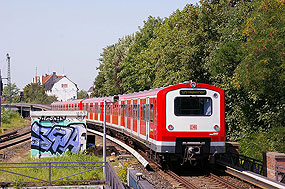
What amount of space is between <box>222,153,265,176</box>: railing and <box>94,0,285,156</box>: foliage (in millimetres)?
4724

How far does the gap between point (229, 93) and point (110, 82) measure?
126 feet

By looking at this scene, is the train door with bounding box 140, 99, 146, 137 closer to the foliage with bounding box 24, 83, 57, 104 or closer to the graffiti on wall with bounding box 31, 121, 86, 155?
the graffiti on wall with bounding box 31, 121, 86, 155

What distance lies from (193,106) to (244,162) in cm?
275

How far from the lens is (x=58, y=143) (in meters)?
22.1

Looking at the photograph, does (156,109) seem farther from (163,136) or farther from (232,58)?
(232,58)

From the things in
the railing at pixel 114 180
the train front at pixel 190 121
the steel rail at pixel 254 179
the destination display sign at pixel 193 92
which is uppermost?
the destination display sign at pixel 193 92

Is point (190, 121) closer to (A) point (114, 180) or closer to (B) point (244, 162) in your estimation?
(B) point (244, 162)

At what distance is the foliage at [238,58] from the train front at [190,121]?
5461 mm

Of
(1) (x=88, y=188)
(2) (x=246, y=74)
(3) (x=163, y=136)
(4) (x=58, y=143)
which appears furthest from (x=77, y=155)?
(2) (x=246, y=74)

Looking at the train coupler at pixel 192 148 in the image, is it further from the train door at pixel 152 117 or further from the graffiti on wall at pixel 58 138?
the graffiti on wall at pixel 58 138

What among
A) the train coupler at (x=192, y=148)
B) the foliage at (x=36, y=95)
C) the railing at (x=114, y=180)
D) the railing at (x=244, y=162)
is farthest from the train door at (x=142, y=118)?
the foliage at (x=36, y=95)

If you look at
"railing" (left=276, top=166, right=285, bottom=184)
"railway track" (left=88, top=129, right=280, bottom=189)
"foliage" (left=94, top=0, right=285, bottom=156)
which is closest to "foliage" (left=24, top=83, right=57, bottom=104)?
"foliage" (left=94, top=0, right=285, bottom=156)

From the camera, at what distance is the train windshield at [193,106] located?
49.9ft

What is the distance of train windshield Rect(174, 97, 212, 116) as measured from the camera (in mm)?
15204
